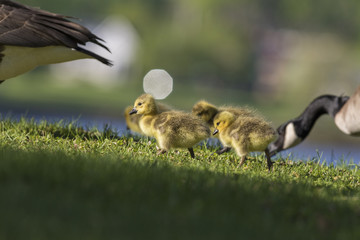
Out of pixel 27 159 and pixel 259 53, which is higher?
pixel 259 53

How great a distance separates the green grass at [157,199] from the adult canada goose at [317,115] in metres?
2.31

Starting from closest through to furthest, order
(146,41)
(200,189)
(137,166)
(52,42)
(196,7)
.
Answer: (200,189), (137,166), (52,42), (146,41), (196,7)

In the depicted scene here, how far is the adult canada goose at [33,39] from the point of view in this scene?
7289 millimetres

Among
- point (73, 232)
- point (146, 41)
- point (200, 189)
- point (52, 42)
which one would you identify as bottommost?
point (73, 232)

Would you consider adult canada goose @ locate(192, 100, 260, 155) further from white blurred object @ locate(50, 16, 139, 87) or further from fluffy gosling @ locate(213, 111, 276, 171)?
white blurred object @ locate(50, 16, 139, 87)

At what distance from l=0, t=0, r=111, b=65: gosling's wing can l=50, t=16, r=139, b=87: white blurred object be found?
56294 mm

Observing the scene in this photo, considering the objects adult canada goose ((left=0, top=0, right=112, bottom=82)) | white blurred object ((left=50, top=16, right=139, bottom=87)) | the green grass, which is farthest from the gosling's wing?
white blurred object ((left=50, top=16, right=139, bottom=87))

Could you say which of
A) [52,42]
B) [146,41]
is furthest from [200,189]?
[146,41]

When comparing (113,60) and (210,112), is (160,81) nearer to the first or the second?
(113,60)

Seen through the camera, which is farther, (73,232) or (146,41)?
(146,41)

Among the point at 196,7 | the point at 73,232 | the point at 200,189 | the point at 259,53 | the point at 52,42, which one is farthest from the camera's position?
the point at 259,53

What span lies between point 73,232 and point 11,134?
4147mm

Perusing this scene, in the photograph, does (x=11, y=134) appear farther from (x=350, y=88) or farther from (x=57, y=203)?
(x=350, y=88)

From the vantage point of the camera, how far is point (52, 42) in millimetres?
7387
